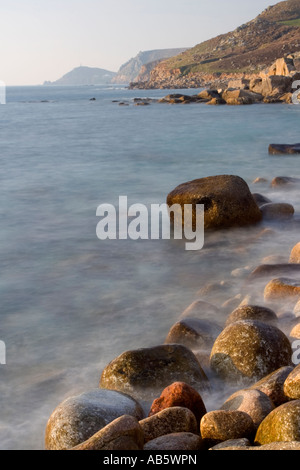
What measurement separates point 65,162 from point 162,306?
46.5 ft

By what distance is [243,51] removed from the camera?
13275 cm

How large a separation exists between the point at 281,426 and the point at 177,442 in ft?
2.29

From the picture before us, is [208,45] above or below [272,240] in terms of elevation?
A: above

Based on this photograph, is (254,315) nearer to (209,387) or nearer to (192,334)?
(192,334)

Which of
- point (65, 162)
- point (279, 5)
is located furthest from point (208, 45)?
point (65, 162)

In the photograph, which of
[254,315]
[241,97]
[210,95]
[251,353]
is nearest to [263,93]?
[241,97]

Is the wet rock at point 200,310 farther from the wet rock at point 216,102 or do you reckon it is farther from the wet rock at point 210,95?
the wet rock at point 210,95

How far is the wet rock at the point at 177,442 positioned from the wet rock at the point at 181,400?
1.83 ft

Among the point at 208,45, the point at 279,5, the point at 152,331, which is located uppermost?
the point at 279,5

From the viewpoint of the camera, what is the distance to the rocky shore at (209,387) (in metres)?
3.57

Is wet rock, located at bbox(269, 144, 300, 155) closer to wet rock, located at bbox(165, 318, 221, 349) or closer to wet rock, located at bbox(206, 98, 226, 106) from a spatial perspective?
wet rock, located at bbox(165, 318, 221, 349)

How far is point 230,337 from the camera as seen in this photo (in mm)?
5176
